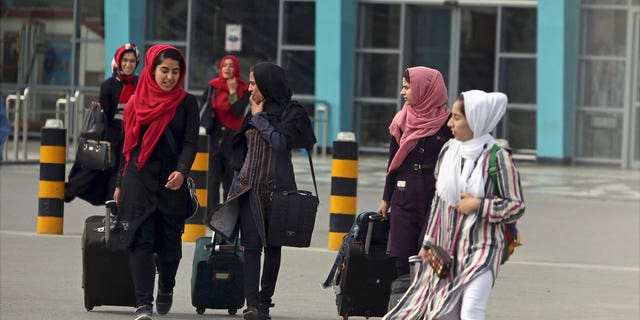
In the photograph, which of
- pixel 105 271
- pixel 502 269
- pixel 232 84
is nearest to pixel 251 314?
pixel 105 271

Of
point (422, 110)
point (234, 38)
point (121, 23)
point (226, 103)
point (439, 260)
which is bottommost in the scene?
point (439, 260)

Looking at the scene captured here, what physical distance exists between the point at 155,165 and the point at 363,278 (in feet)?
4.54

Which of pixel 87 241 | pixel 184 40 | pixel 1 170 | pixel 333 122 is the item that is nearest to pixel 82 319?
pixel 87 241

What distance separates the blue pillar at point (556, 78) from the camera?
83.4 feet

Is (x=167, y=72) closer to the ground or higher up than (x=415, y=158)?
higher up

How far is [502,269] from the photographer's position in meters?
12.0

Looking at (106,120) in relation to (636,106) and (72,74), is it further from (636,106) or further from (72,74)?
(72,74)

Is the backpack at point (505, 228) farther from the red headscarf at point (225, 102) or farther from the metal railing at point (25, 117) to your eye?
the metal railing at point (25, 117)

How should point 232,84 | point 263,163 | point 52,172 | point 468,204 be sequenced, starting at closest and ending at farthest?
point 468,204 < point 263,163 < point 52,172 < point 232,84

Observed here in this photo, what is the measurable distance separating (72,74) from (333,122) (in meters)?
6.03

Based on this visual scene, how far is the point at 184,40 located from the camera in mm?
28625

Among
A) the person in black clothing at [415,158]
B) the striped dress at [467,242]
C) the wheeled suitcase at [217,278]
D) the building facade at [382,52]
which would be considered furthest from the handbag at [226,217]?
the building facade at [382,52]

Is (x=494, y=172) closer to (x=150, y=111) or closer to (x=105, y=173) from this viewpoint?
(x=150, y=111)

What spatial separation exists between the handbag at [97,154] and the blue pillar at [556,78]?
50.4 feet
